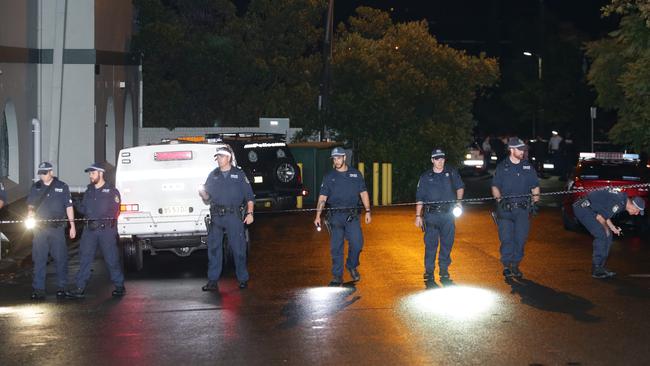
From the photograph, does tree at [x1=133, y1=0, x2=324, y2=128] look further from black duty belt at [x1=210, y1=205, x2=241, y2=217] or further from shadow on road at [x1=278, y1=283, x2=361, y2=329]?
shadow on road at [x1=278, y1=283, x2=361, y2=329]

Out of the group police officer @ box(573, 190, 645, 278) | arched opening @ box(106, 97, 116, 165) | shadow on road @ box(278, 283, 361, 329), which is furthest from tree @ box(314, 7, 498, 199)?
shadow on road @ box(278, 283, 361, 329)

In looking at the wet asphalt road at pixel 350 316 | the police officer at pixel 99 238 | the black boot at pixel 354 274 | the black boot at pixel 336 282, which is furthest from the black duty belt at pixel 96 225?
the black boot at pixel 354 274

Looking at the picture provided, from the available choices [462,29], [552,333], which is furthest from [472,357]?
[462,29]

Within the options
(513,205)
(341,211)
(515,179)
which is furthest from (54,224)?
(515,179)

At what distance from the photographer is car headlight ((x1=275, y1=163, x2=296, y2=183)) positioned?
23.8 meters

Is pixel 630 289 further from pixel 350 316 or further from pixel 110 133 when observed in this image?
pixel 110 133

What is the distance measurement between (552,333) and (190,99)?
34.7m

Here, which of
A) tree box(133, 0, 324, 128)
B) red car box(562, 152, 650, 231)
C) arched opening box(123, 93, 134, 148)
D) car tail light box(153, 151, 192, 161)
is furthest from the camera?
tree box(133, 0, 324, 128)

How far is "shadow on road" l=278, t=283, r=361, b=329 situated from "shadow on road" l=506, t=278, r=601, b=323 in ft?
6.55

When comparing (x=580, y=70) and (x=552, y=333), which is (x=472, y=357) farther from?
(x=580, y=70)

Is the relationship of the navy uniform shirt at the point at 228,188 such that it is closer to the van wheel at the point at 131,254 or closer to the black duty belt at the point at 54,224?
the black duty belt at the point at 54,224

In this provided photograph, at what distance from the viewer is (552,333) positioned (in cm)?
1058

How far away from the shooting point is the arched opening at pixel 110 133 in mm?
32719

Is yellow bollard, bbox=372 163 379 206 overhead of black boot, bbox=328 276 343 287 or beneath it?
overhead
